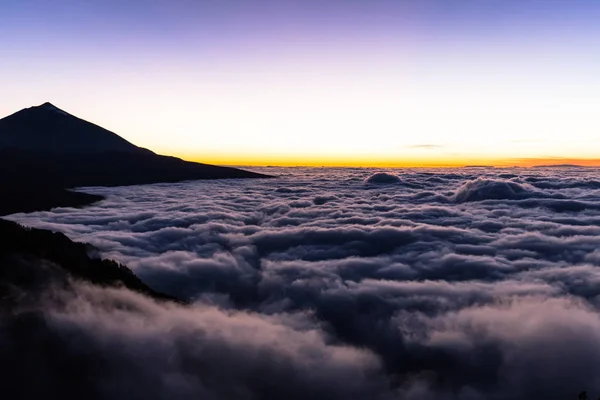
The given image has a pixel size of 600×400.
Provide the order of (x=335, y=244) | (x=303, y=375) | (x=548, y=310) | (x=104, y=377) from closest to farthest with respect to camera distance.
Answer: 1. (x=104, y=377)
2. (x=303, y=375)
3. (x=548, y=310)
4. (x=335, y=244)

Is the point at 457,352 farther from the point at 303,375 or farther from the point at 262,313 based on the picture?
the point at 262,313

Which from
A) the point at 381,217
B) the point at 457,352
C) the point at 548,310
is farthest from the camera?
the point at 381,217

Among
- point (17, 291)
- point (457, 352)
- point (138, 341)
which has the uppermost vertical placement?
point (17, 291)

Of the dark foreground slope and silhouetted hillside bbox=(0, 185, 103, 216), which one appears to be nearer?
the dark foreground slope

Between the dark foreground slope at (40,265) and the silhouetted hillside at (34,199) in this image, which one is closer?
the dark foreground slope at (40,265)

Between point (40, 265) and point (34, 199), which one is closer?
point (40, 265)

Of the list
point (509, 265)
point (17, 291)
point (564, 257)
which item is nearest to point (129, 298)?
point (17, 291)

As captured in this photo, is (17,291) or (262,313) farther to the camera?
(262,313)

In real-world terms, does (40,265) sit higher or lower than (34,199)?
lower
